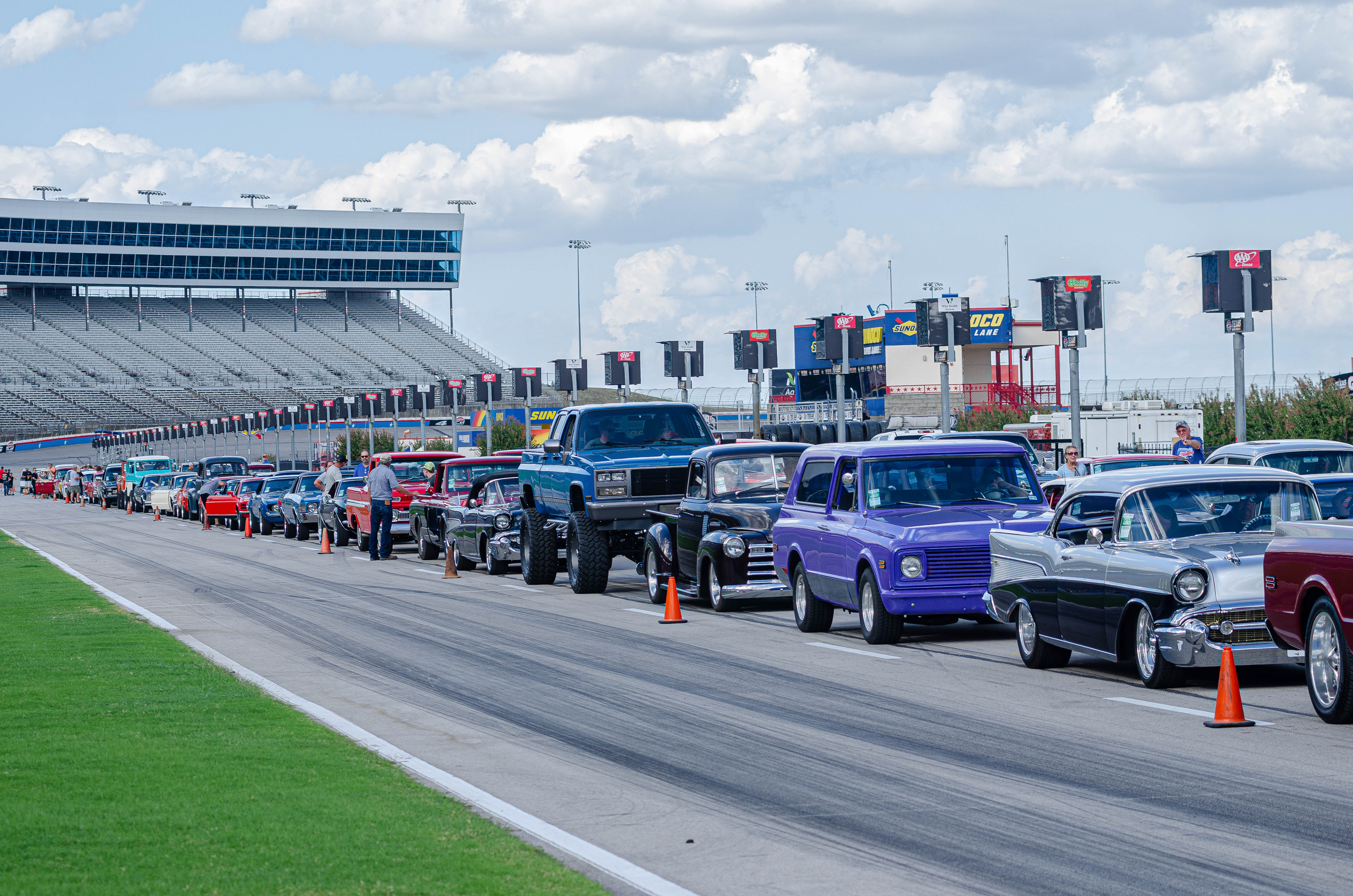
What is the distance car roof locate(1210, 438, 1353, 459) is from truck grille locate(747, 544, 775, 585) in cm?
563

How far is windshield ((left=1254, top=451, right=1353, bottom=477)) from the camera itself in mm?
19547

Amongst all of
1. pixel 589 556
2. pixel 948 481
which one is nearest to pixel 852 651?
pixel 948 481

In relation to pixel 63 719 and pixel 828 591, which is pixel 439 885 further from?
pixel 828 591

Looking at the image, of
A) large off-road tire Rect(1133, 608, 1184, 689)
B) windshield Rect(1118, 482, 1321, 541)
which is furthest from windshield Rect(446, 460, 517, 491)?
large off-road tire Rect(1133, 608, 1184, 689)

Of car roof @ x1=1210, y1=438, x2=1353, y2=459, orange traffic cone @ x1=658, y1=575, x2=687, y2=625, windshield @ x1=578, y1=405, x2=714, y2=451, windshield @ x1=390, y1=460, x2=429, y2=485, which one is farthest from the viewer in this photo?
windshield @ x1=390, y1=460, x2=429, y2=485

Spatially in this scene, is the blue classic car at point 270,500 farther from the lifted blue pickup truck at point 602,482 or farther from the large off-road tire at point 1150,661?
the large off-road tire at point 1150,661

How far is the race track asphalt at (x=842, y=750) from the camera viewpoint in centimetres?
727

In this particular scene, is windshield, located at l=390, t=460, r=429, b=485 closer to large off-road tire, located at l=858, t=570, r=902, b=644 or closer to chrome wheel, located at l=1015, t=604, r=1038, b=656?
large off-road tire, located at l=858, t=570, r=902, b=644

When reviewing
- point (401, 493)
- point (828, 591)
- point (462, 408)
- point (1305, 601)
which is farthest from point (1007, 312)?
point (1305, 601)

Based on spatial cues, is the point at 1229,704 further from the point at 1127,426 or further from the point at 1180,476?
the point at 1127,426

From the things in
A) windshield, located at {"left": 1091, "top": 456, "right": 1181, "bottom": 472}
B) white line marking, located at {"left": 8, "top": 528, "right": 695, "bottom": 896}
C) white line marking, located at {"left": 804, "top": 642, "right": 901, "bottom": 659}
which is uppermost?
windshield, located at {"left": 1091, "top": 456, "right": 1181, "bottom": 472}

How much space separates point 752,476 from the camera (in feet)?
67.0

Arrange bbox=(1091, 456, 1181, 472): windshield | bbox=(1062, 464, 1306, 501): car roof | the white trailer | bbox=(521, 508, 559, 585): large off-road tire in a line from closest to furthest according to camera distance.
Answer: bbox=(1062, 464, 1306, 501): car roof < bbox=(1091, 456, 1181, 472): windshield < bbox=(521, 508, 559, 585): large off-road tire < the white trailer

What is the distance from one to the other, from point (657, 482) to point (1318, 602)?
13.3 meters
